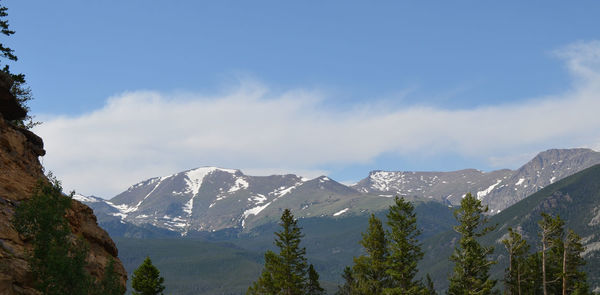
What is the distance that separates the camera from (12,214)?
3819 cm

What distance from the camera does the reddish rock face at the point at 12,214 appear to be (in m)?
33.2

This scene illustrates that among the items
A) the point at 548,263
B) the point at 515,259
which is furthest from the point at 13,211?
the point at 548,263

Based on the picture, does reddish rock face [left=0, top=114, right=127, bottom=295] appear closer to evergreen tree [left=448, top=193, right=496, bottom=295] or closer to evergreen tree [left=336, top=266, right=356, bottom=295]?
evergreen tree [left=448, top=193, right=496, bottom=295]

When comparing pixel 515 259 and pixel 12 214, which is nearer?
pixel 12 214

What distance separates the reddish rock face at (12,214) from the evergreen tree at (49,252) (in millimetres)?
1235

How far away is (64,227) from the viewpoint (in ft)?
113

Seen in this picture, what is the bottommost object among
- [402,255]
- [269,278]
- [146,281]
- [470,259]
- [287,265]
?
[269,278]

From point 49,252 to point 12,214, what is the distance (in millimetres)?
8556

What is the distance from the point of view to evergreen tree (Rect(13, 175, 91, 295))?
32.1 m

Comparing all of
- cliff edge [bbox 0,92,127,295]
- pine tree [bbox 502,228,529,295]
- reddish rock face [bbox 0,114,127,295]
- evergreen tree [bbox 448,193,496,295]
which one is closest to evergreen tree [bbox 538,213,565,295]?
pine tree [bbox 502,228,529,295]

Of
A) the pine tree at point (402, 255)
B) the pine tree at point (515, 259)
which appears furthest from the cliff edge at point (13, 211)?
the pine tree at point (515, 259)

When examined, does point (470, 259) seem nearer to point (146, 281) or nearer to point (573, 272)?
point (573, 272)

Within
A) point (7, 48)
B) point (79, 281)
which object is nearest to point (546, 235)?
point (79, 281)

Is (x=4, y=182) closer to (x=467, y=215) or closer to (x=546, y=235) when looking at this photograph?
(x=467, y=215)
